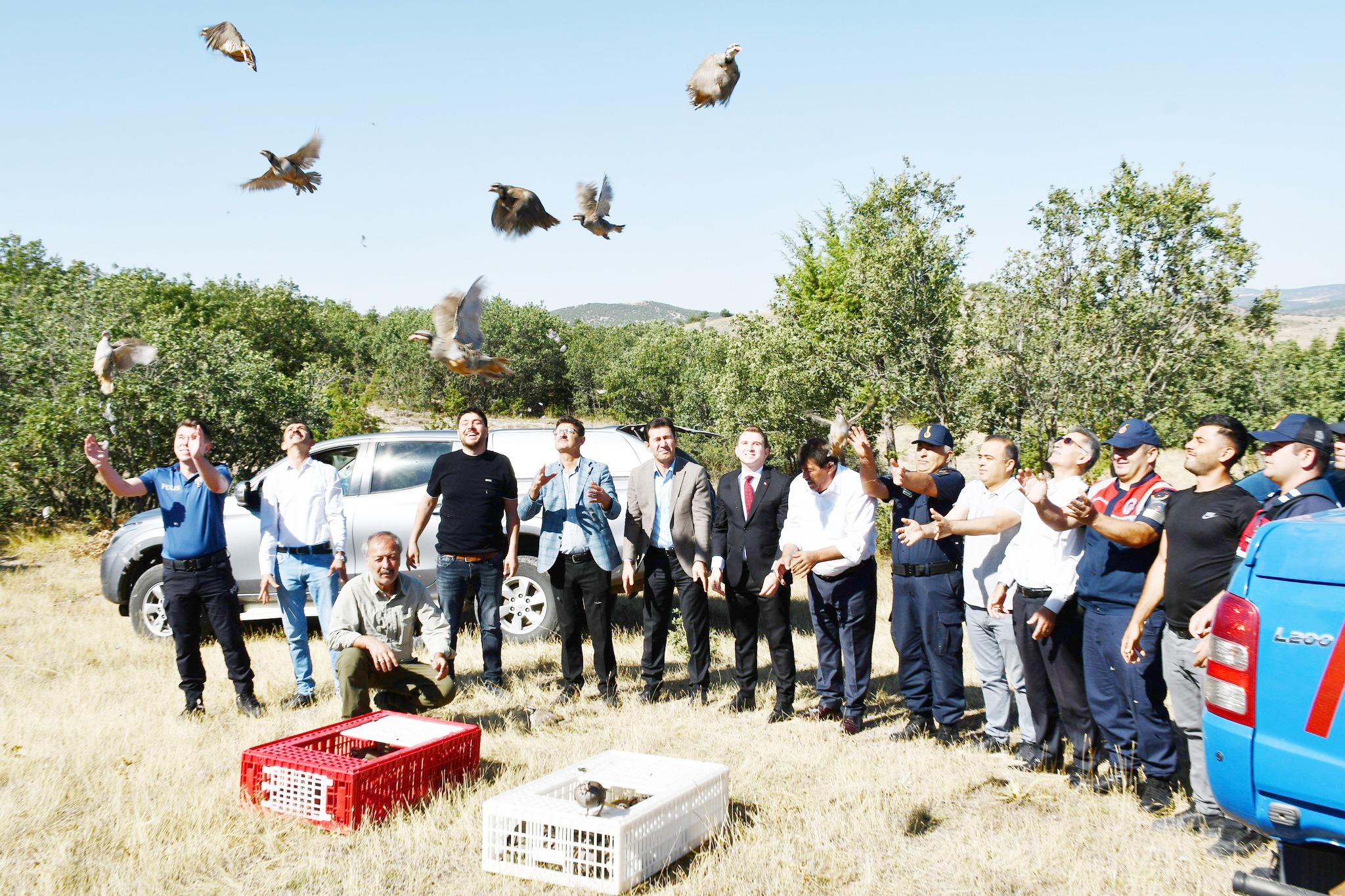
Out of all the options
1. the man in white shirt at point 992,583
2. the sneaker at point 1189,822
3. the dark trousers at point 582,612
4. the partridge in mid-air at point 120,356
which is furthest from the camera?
the dark trousers at point 582,612

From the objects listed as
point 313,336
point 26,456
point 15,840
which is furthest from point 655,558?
point 313,336

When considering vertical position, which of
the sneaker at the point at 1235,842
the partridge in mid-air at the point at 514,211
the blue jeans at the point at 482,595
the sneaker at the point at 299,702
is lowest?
the sneaker at the point at 1235,842

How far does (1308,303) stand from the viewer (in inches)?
5162

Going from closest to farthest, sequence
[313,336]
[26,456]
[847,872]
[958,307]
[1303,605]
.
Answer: [1303,605]
[847,872]
[26,456]
[958,307]
[313,336]

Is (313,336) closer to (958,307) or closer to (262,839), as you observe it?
(958,307)

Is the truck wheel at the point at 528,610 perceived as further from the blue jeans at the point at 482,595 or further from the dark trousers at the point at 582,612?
the dark trousers at the point at 582,612

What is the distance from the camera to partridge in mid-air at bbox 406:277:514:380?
589 cm

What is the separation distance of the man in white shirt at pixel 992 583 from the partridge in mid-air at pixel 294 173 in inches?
180

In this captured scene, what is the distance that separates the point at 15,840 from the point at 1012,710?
579 cm

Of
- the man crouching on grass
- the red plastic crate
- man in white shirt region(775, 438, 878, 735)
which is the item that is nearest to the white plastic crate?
the red plastic crate

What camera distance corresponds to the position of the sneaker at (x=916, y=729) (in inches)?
232

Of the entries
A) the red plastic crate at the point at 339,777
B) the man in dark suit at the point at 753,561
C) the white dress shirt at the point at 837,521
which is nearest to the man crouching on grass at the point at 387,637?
the red plastic crate at the point at 339,777

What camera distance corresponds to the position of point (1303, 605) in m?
2.84

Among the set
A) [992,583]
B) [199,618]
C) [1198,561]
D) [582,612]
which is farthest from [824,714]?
[199,618]
